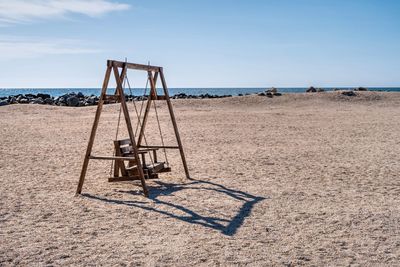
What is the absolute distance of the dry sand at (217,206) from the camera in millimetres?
5508

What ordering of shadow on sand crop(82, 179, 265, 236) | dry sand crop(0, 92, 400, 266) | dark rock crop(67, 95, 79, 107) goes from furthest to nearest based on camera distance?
dark rock crop(67, 95, 79, 107), shadow on sand crop(82, 179, 265, 236), dry sand crop(0, 92, 400, 266)

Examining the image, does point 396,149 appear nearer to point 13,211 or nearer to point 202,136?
point 202,136

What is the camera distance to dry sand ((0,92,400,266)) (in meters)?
5.51

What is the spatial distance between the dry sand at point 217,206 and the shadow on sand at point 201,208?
0.02 metres

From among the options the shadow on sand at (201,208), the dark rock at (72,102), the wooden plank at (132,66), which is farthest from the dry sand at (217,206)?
the dark rock at (72,102)

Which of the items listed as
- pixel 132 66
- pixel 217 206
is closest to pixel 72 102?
pixel 132 66

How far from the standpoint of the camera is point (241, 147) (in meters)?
14.3

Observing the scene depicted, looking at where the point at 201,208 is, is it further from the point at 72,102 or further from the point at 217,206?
the point at 72,102

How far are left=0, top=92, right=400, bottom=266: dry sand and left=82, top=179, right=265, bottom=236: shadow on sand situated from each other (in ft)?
0.06

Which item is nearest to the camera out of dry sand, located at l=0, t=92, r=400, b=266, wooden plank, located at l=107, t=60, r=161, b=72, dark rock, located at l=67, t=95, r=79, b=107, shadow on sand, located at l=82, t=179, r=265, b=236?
dry sand, located at l=0, t=92, r=400, b=266

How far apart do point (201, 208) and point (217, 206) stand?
29 centimetres

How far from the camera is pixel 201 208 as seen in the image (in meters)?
7.49

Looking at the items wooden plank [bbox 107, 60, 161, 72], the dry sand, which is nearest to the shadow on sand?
the dry sand

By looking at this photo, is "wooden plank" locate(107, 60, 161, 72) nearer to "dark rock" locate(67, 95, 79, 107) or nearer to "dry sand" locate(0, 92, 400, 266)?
"dry sand" locate(0, 92, 400, 266)
